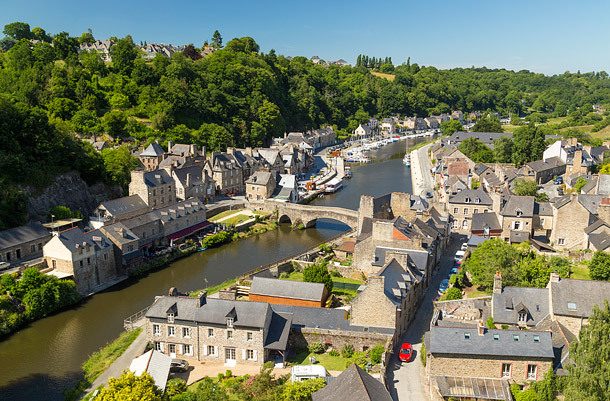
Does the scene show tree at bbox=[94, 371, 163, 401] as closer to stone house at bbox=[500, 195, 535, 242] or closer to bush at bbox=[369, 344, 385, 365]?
bush at bbox=[369, 344, 385, 365]

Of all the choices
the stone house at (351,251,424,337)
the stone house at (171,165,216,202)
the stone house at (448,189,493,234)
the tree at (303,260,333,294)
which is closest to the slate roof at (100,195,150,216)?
the stone house at (171,165,216,202)

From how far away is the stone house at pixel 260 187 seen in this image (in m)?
62.0

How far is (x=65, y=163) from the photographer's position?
176ft

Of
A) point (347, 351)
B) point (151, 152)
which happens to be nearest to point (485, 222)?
point (347, 351)

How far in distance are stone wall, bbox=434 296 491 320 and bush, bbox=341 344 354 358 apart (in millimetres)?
6523

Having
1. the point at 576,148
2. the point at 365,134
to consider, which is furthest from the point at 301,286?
the point at 365,134

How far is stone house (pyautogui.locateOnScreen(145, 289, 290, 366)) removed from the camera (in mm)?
26469

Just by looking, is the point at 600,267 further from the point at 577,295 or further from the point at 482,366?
the point at 482,366

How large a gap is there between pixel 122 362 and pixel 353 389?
556 inches

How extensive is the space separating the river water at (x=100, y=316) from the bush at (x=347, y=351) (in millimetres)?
14749

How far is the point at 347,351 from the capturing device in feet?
89.8

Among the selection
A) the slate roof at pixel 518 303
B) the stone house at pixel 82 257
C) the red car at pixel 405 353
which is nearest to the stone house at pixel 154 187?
the stone house at pixel 82 257

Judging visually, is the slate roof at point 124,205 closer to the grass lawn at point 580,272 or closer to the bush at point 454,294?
the bush at point 454,294

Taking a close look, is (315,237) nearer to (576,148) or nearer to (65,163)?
(65,163)
